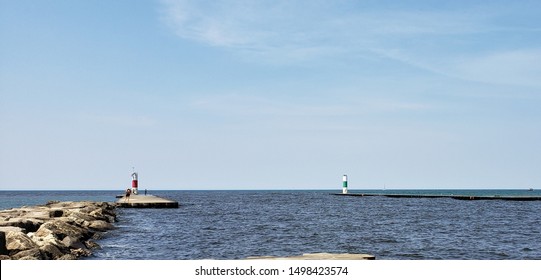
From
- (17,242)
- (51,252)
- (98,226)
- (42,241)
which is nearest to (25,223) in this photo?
(42,241)

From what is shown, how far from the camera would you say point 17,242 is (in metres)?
17.4

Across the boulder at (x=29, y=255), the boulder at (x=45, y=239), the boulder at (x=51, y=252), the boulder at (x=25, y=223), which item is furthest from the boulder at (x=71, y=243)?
the boulder at (x=29, y=255)

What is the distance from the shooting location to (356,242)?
27938 millimetres

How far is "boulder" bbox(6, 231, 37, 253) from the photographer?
56.5ft

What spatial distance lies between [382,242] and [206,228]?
1242cm

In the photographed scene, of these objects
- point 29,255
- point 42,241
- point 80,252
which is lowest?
point 80,252

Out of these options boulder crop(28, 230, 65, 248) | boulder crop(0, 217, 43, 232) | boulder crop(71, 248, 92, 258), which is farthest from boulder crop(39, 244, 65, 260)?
boulder crop(0, 217, 43, 232)

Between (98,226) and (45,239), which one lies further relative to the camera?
(98,226)

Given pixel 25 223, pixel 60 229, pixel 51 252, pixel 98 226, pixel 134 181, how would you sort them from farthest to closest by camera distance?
1. pixel 134 181
2. pixel 98 226
3. pixel 25 223
4. pixel 60 229
5. pixel 51 252

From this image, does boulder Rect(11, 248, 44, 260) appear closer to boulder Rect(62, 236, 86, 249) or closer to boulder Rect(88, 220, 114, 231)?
boulder Rect(62, 236, 86, 249)

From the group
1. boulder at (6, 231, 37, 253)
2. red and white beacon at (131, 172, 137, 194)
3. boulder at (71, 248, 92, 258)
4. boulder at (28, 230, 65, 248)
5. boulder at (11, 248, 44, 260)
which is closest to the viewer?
boulder at (11, 248, 44, 260)

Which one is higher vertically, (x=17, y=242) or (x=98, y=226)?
(x=17, y=242)

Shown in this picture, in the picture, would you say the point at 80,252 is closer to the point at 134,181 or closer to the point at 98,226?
the point at 98,226
